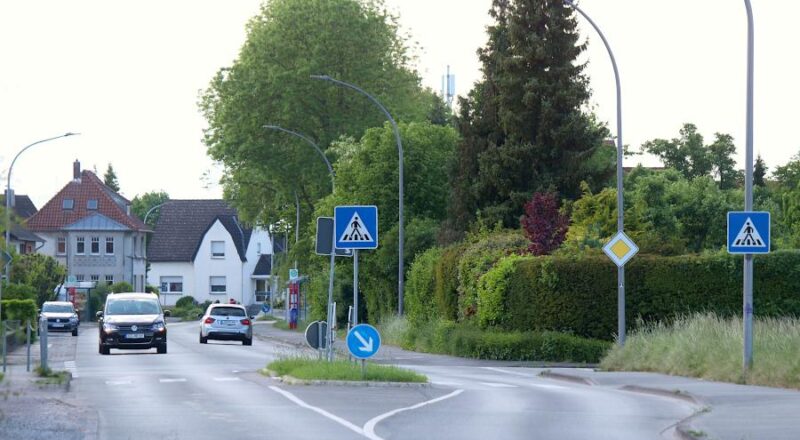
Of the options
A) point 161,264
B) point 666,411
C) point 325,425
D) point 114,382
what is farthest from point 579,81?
point 161,264

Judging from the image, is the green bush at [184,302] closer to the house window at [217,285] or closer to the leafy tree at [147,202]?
the house window at [217,285]

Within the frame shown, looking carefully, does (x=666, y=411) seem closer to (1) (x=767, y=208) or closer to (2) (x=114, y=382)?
(2) (x=114, y=382)

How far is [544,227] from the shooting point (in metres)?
40.0

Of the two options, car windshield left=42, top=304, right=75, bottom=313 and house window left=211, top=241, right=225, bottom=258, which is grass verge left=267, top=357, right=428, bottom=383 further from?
house window left=211, top=241, right=225, bottom=258

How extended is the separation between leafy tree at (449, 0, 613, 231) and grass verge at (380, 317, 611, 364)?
9492 mm

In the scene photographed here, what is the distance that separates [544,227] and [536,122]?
1174cm

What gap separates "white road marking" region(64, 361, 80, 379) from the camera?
93.2ft

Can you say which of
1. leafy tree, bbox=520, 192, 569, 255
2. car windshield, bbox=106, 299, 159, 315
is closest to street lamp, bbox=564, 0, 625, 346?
leafy tree, bbox=520, 192, 569, 255

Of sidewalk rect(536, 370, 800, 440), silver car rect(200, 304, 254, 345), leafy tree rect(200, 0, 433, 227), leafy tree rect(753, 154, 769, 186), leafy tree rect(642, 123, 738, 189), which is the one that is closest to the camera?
sidewalk rect(536, 370, 800, 440)

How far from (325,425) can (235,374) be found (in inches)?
478

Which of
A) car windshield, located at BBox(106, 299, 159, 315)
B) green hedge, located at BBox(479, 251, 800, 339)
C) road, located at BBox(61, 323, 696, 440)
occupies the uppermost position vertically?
green hedge, located at BBox(479, 251, 800, 339)

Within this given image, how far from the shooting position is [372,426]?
53.3ft

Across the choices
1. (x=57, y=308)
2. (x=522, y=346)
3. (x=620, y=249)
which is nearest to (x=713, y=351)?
(x=620, y=249)

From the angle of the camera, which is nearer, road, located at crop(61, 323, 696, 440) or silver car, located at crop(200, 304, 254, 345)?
road, located at crop(61, 323, 696, 440)
